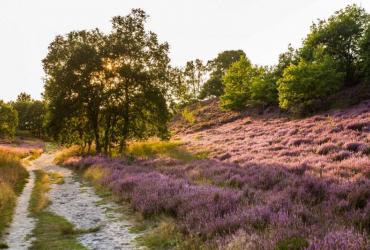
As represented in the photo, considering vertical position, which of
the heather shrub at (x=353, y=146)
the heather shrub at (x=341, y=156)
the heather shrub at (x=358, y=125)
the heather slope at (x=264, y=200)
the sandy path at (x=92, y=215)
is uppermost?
the heather shrub at (x=358, y=125)

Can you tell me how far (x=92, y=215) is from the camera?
44.9 feet

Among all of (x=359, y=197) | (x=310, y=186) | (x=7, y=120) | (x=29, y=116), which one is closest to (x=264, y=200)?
(x=310, y=186)

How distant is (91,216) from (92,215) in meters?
0.14

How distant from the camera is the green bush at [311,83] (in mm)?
41688

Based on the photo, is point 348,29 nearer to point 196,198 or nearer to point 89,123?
point 89,123

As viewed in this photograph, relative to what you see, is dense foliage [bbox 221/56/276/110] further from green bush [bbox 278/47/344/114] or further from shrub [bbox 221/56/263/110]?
green bush [bbox 278/47/344/114]

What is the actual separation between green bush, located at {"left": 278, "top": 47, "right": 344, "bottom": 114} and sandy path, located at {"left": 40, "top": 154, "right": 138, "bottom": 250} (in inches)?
1120

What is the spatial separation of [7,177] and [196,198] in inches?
586

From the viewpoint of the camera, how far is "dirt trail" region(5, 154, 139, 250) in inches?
397

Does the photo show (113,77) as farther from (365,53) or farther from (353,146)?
(365,53)

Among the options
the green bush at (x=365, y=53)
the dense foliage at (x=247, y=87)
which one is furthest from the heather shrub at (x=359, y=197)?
the dense foliage at (x=247, y=87)

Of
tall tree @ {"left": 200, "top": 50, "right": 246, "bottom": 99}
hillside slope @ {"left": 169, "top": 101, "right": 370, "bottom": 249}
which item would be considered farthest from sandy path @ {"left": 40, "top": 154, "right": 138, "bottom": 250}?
tall tree @ {"left": 200, "top": 50, "right": 246, "bottom": 99}

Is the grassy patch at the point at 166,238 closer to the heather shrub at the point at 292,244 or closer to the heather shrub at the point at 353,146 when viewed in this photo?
the heather shrub at the point at 292,244

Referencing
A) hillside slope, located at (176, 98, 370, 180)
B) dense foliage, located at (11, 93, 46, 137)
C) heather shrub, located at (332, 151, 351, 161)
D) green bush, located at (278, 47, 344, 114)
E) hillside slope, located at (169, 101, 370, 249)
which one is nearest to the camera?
hillside slope, located at (169, 101, 370, 249)
